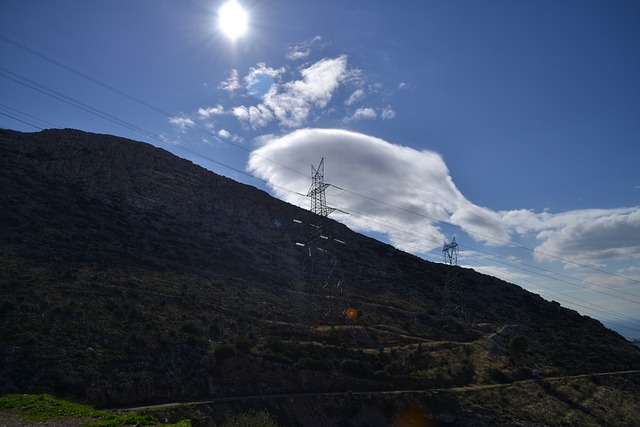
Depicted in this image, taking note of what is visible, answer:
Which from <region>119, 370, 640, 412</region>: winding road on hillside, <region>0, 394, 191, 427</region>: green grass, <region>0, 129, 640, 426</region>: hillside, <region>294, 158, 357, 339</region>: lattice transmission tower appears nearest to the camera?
<region>0, 394, 191, 427</region>: green grass

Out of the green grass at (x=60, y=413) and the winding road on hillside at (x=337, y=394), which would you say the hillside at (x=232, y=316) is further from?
the green grass at (x=60, y=413)

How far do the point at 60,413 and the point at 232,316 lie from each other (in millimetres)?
26343

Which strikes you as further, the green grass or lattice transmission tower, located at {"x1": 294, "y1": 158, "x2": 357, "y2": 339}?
lattice transmission tower, located at {"x1": 294, "y1": 158, "x2": 357, "y2": 339}

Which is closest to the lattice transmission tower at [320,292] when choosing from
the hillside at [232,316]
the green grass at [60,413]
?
the hillside at [232,316]

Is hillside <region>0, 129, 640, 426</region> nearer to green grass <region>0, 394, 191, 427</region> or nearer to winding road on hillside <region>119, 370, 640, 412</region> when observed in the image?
winding road on hillside <region>119, 370, 640, 412</region>

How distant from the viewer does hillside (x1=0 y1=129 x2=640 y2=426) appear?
107ft

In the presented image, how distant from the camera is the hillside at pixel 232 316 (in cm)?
3262

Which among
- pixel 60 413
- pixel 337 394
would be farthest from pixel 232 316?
pixel 60 413

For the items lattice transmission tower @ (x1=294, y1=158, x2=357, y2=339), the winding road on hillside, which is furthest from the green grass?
lattice transmission tower @ (x1=294, y1=158, x2=357, y2=339)

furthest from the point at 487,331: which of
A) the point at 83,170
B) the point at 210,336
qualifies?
the point at 83,170

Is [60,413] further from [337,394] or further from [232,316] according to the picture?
[232,316]

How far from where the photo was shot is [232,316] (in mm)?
46906

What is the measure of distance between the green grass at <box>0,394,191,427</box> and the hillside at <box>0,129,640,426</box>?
451 cm

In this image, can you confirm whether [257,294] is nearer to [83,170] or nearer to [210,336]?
[210,336]
